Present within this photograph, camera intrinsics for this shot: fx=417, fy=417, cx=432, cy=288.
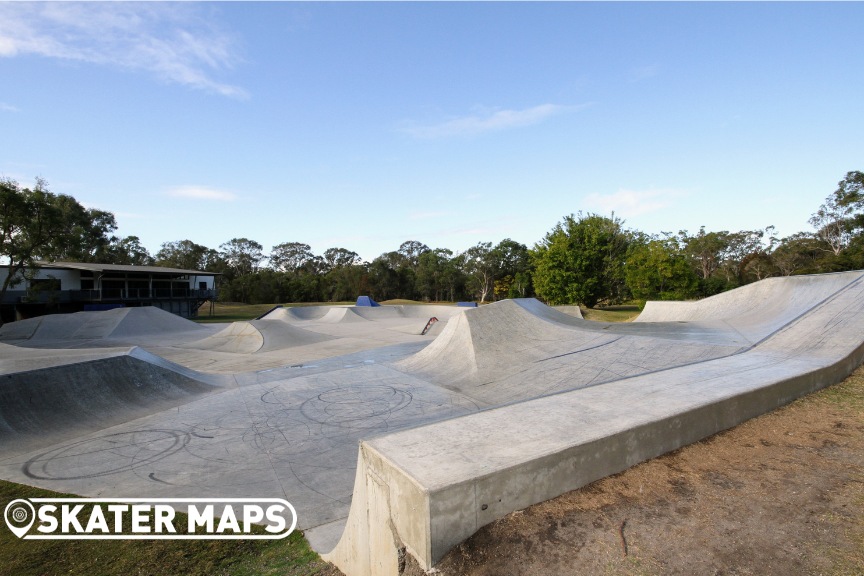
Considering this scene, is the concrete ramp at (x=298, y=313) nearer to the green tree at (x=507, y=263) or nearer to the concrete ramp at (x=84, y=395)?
the concrete ramp at (x=84, y=395)

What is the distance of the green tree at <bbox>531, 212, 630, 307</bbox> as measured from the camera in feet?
100

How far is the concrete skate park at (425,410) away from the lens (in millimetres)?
2539

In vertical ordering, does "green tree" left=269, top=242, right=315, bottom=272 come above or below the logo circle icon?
above

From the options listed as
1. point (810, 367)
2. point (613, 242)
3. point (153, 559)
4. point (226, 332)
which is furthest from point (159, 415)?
point (613, 242)

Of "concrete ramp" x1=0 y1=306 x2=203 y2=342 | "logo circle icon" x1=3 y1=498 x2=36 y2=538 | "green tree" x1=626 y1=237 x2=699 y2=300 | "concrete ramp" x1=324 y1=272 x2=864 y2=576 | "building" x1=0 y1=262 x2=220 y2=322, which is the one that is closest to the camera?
"concrete ramp" x1=324 y1=272 x2=864 y2=576

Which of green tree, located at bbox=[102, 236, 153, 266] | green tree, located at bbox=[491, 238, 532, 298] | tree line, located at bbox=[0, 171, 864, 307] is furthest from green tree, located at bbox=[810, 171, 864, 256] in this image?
green tree, located at bbox=[102, 236, 153, 266]

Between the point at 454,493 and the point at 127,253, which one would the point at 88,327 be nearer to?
the point at 454,493

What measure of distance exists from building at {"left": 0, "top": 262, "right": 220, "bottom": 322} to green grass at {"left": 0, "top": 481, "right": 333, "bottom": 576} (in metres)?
30.2

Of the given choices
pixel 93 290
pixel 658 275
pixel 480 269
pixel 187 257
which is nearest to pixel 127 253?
pixel 187 257

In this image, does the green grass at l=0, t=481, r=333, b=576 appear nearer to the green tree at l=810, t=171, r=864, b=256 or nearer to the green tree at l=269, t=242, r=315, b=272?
the green tree at l=810, t=171, r=864, b=256

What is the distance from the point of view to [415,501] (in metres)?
2.18

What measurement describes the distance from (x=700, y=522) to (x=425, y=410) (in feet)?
17.8

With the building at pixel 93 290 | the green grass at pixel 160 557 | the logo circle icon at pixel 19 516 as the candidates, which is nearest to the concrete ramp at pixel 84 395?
the logo circle icon at pixel 19 516

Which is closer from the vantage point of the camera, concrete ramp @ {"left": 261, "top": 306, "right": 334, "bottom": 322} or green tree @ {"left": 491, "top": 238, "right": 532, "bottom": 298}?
concrete ramp @ {"left": 261, "top": 306, "right": 334, "bottom": 322}
